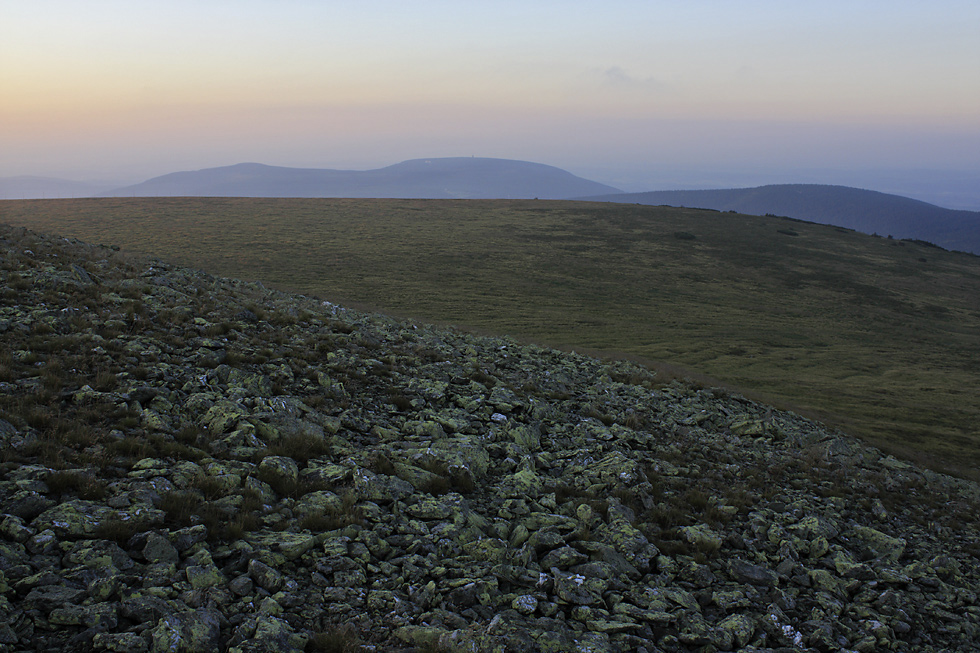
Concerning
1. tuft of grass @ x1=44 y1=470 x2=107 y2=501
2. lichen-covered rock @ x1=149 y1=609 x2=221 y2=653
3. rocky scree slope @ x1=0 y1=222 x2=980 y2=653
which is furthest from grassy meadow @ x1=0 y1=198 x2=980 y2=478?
tuft of grass @ x1=44 y1=470 x2=107 y2=501

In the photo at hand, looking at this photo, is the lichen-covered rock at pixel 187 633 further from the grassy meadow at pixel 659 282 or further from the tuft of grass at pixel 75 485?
the grassy meadow at pixel 659 282

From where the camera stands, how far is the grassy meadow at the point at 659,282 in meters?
27.3

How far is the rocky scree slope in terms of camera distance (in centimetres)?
589

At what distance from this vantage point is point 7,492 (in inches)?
258

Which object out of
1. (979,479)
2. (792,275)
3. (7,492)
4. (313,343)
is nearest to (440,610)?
(7,492)

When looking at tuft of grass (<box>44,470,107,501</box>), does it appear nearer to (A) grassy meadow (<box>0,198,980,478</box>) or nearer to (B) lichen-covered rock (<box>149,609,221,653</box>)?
(B) lichen-covered rock (<box>149,609,221,653</box>)

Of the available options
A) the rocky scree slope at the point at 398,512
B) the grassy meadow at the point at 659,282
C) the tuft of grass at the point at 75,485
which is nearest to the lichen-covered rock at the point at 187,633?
the rocky scree slope at the point at 398,512

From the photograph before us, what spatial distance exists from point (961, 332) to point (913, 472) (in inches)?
1739

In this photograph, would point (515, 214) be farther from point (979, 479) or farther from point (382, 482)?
point (382, 482)

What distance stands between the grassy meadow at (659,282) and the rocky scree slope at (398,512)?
9624 mm

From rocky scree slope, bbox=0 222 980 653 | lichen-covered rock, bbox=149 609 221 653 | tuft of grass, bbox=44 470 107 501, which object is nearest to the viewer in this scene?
lichen-covered rock, bbox=149 609 221 653

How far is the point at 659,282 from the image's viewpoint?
54625 millimetres

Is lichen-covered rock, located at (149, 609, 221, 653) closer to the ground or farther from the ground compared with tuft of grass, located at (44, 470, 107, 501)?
closer to the ground

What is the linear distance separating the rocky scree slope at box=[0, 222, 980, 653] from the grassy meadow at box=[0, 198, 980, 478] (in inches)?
379
